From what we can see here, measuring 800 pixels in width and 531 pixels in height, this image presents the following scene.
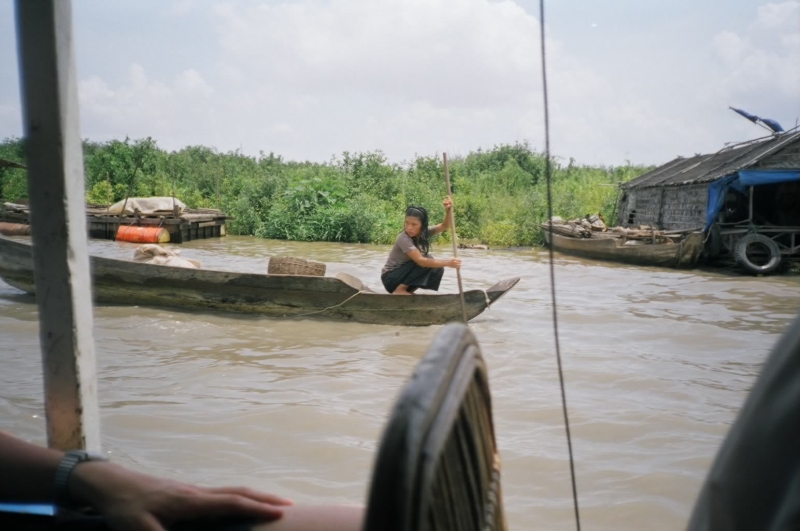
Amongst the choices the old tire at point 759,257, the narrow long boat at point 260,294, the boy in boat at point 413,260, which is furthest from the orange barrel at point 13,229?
the old tire at point 759,257

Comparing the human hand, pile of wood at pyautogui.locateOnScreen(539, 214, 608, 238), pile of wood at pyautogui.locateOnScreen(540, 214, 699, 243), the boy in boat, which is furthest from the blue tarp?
the human hand

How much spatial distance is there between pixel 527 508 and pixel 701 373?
3.17m

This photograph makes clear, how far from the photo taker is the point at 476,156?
28000 millimetres

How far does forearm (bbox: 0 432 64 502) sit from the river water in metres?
2.23

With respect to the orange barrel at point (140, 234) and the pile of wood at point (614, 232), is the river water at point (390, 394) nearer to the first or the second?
the pile of wood at point (614, 232)

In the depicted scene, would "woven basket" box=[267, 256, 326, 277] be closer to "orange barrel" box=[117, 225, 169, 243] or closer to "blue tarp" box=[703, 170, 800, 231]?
"blue tarp" box=[703, 170, 800, 231]

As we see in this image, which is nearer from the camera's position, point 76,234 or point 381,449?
point 381,449

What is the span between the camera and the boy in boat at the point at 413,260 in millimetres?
6539

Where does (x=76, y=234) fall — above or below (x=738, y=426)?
above

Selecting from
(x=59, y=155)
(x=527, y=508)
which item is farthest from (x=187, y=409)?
(x=59, y=155)

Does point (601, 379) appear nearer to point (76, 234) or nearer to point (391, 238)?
point (76, 234)

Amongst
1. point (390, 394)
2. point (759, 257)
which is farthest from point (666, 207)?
point (390, 394)

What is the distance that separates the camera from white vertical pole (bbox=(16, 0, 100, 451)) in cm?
142

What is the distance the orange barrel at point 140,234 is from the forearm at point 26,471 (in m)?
15.5
